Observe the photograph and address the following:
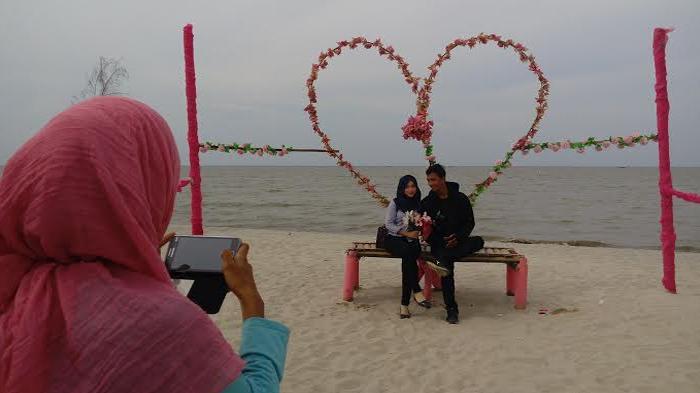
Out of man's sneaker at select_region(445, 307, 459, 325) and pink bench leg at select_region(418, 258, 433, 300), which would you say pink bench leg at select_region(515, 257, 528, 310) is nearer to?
man's sneaker at select_region(445, 307, 459, 325)

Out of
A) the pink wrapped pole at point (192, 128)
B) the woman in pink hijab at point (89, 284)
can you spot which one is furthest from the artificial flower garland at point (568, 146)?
the woman in pink hijab at point (89, 284)

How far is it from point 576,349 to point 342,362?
191 centimetres

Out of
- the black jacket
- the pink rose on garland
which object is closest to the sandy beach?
the black jacket

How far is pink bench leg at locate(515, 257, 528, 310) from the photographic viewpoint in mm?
5617

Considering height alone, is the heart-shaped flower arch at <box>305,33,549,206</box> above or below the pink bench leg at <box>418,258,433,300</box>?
above

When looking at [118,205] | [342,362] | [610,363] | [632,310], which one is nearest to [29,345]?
[118,205]

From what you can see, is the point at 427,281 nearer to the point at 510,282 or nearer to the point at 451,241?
the point at 451,241

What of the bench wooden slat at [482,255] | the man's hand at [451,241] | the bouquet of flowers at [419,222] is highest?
the bouquet of flowers at [419,222]

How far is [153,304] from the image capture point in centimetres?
89

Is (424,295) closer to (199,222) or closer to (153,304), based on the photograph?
(199,222)

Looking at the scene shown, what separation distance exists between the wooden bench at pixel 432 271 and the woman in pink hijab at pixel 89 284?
15.9ft

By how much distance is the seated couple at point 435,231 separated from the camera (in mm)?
5473

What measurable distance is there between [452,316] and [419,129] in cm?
211

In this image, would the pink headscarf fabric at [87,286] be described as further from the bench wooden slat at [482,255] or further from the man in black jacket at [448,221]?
the bench wooden slat at [482,255]
